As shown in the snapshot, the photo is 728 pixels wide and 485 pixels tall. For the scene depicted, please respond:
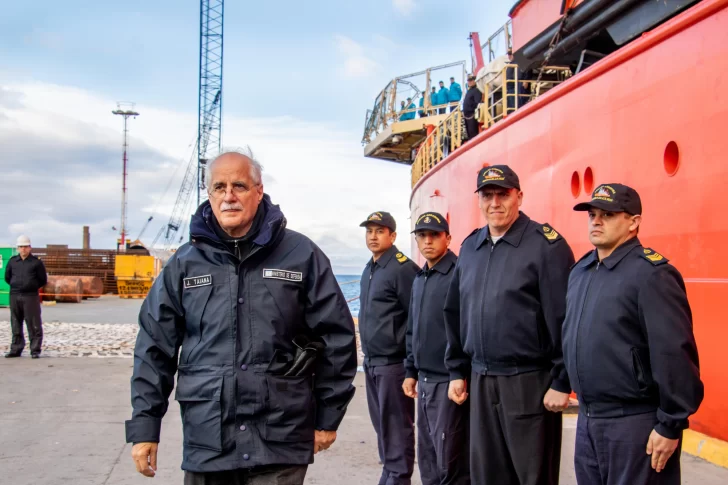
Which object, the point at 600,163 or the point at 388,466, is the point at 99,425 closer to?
the point at 388,466

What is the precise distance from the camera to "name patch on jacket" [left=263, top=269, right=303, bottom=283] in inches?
107

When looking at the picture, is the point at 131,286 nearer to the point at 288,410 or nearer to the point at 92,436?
the point at 92,436

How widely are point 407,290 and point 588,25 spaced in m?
4.36

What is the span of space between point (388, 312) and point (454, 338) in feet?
3.77

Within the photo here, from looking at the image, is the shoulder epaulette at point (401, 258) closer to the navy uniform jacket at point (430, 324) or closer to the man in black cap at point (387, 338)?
the man in black cap at point (387, 338)

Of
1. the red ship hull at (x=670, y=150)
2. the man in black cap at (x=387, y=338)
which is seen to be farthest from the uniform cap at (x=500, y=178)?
the red ship hull at (x=670, y=150)

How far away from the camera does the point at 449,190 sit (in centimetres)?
1182

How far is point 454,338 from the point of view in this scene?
3895 millimetres

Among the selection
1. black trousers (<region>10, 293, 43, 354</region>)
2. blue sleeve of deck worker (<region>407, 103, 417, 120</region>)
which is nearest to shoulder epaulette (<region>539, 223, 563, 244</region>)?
black trousers (<region>10, 293, 43, 354</region>)

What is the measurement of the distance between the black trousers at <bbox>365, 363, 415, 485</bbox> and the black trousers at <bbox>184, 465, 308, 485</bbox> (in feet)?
6.49

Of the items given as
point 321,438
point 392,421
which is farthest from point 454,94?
point 321,438

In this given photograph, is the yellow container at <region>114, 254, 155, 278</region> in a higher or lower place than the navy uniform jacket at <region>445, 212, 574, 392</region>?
higher

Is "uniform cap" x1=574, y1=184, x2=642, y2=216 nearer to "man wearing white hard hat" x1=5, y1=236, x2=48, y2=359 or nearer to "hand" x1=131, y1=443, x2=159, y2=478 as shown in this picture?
"hand" x1=131, y1=443, x2=159, y2=478

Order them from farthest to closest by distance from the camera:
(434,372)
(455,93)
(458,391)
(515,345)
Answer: (455,93)
(434,372)
(458,391)
(515,345)
